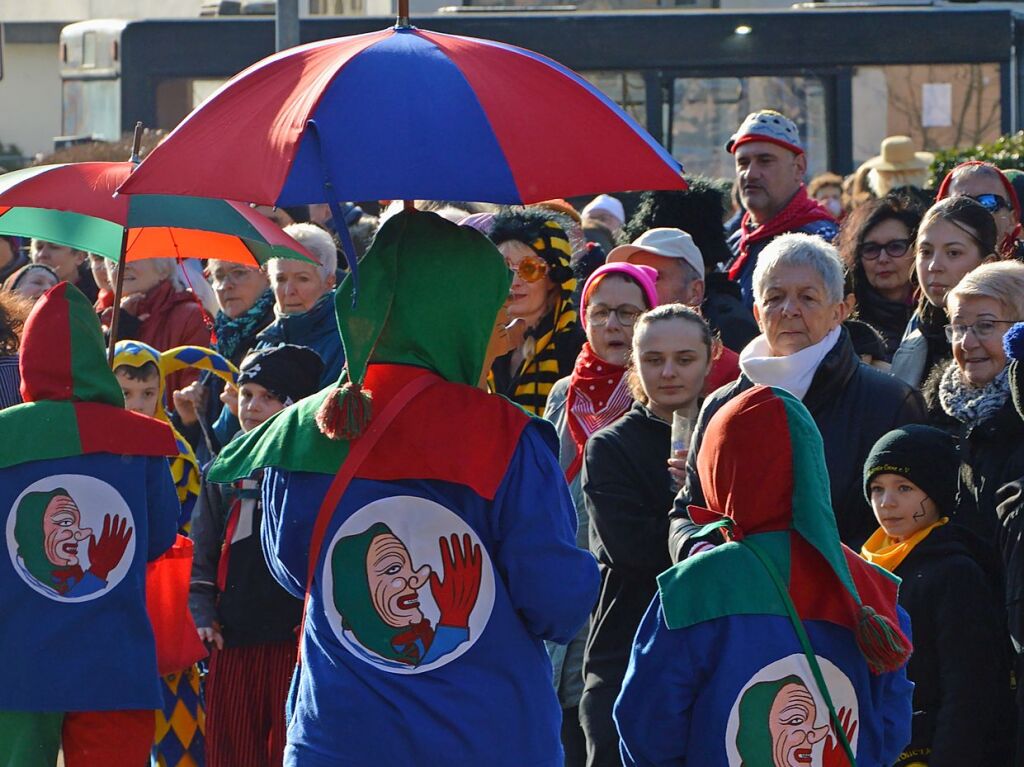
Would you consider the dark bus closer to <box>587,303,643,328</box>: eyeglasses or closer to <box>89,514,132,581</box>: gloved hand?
<box>587,303,643,328</box>: eyeglasses

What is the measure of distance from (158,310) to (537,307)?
7.80ft

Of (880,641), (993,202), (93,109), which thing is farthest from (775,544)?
(93,109)

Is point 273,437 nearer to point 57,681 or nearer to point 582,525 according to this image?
point 57,681

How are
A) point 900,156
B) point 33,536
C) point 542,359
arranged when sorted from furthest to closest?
1. point 900,156
2. point 542,359
3. point 33,536

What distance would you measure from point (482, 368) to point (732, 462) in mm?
543

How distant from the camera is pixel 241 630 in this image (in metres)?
5.93

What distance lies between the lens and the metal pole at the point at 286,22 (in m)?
10.6

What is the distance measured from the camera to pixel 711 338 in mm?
5551

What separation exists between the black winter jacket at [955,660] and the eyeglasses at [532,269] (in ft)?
7.17

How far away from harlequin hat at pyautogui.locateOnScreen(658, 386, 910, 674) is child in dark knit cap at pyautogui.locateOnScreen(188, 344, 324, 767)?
2.54m

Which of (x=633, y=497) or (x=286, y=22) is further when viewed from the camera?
(x=286, y=22)

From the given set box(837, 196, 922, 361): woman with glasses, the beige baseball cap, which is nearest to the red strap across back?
the beige baseball cap

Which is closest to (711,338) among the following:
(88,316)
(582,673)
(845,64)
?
(582,673)

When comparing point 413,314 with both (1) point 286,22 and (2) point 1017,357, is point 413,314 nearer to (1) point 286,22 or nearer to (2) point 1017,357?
(2) point 1017,357
